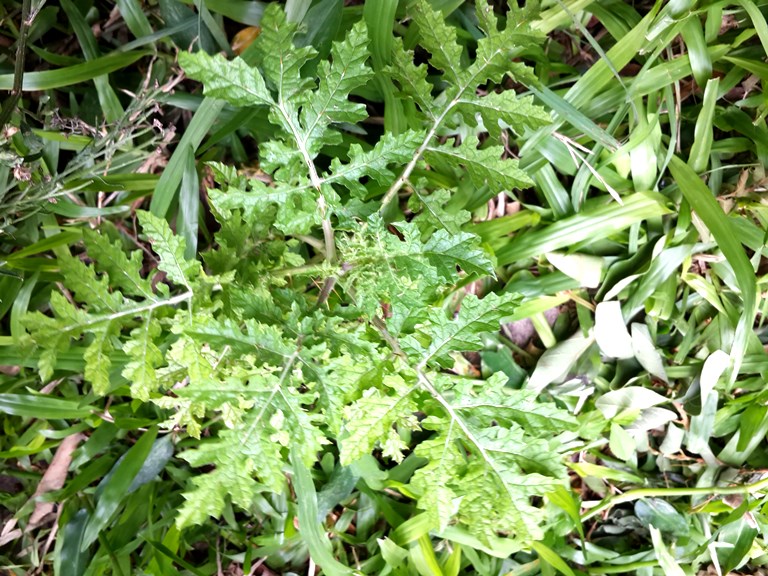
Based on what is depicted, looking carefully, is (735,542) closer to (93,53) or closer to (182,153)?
(182,153)

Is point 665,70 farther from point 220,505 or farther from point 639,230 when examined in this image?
point 220,505

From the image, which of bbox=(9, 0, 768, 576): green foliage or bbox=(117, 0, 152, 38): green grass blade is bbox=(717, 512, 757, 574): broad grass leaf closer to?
bbox=(9, 0, 768, 576): green foliage

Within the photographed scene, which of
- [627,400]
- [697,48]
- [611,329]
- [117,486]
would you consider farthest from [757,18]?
[117,486]

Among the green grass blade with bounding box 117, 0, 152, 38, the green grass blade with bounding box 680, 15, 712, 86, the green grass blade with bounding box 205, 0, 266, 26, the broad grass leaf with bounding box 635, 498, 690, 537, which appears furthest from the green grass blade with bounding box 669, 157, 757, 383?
the green grass blade with bounding box 117, 0, 152, 38

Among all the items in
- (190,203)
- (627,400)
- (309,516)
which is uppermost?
(190,203)

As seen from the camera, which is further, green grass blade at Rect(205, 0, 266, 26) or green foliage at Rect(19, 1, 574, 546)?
green grass blade at Rect(205, 0, 266, 26)

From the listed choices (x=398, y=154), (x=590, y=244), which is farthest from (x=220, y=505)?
(x=590, y=244)

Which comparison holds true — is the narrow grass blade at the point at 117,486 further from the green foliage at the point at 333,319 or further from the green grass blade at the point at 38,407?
the green foliage at the point at 333,319

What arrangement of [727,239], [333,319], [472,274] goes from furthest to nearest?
[727,239] → [472,274] → [333,319]

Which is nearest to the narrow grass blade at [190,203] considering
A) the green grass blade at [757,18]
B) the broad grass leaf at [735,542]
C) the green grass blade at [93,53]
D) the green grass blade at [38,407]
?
the green grass blade at [93,53]

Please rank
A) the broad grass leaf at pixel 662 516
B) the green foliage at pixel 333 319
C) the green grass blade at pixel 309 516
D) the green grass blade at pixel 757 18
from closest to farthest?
the green foliage at pixel 333 319 → the green grass blade at pixel 757 18 → the green grass blade at pixel 309 516 → the broad grass leaf at pixel 662 516

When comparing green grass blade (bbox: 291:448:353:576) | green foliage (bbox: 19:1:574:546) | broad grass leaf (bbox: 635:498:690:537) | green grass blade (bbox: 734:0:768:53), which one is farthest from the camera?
broad grass leaf (bbox: 635:498:690:537)

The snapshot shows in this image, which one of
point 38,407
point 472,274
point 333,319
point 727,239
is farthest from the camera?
point 38,407
